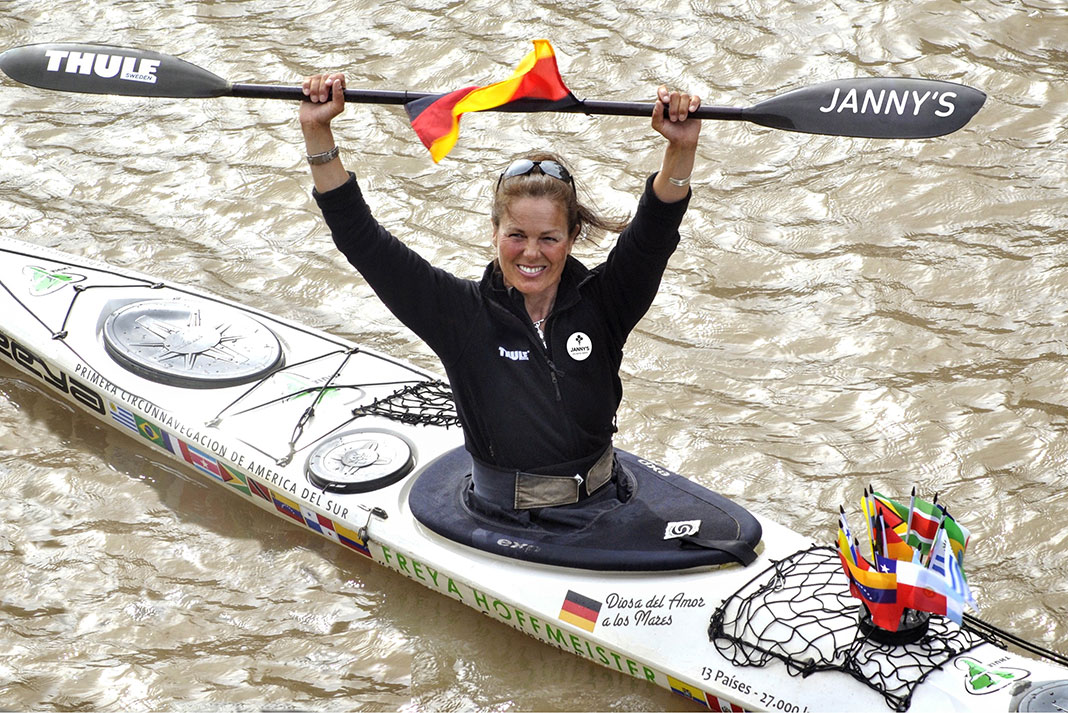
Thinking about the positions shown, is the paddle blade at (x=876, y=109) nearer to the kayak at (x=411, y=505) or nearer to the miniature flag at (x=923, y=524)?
the miniature flag at (x=923, y=524)

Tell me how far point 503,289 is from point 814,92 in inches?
39.3

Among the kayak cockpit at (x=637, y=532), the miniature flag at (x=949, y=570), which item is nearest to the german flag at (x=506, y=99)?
the kayak cockpit at (x=637, y=532)

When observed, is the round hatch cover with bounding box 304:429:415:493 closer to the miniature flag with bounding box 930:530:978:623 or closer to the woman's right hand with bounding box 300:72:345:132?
the woman's right hand with bounding box 300:72:345:132

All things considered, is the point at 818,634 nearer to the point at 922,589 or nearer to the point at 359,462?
the point at 922,589

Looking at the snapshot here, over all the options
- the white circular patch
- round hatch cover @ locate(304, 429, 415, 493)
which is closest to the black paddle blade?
the white circular patch

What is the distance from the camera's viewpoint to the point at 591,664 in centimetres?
372

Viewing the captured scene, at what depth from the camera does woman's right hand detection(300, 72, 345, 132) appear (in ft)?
9.67

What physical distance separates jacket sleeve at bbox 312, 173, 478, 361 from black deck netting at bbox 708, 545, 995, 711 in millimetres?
1139

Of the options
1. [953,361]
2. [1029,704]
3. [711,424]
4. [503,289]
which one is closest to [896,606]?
[1029,704]

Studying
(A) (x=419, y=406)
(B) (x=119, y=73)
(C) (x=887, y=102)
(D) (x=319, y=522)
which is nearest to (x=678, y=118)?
(C) (x=887, y=102)

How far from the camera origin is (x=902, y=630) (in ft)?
10.5

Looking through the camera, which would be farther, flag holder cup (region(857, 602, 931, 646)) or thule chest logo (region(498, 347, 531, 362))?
thule chest logo (region(498, 347, 531, 362))

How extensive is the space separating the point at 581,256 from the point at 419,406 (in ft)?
5.67

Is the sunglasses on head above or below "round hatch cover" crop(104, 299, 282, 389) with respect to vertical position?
above
